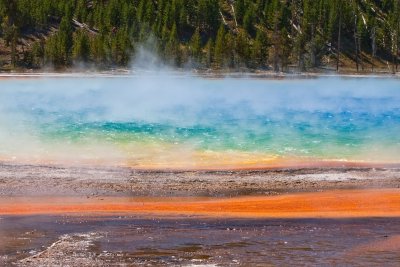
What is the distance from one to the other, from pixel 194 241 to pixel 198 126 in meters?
19.6

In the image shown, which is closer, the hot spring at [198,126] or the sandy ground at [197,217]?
the sandy ground at [197,217]

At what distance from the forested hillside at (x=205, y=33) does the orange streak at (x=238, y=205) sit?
69420mm

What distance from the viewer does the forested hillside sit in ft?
283

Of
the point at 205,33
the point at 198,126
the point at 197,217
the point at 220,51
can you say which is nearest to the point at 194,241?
the point at 197,217

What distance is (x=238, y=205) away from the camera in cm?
1455

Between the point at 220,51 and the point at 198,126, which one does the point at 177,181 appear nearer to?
the point at 198,126

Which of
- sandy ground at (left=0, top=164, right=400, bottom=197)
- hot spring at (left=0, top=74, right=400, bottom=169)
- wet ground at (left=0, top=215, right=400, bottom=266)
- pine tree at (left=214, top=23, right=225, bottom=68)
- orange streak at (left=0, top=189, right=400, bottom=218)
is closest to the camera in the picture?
wet ground at (left=0, top=215, right=400, bottom=266)

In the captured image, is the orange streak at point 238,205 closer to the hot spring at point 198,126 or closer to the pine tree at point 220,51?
the hot spring at point 198,126

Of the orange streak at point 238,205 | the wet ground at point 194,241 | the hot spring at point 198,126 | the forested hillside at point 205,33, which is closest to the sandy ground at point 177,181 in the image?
the orange streak at point 238,205

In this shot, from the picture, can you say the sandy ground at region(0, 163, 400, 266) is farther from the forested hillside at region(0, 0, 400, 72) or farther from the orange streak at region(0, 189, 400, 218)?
the forested hillside at region(0, 0, 400, 72)

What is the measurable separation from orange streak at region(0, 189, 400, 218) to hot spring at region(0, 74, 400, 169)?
4.73 meters

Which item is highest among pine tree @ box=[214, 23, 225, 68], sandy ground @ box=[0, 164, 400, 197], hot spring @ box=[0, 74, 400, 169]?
pine tree @ box=[214, 23, 225, 68]

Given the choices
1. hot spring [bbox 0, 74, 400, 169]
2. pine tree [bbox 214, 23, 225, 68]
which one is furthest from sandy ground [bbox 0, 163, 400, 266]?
pine tree [bbox 214, 23, 225, 68]

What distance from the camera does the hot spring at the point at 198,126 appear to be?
21781 mm
